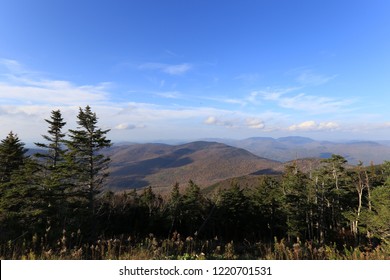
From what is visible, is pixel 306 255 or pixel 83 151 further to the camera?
pixel 83 151

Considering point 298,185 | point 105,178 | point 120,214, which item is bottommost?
point 120,214

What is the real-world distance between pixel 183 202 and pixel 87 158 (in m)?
17.3

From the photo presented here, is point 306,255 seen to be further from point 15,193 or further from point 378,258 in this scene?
point 15,193

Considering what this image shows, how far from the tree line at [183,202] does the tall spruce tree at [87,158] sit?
10 centimetres

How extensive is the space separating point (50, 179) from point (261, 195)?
31494 millimetres

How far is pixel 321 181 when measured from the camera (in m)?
34.5

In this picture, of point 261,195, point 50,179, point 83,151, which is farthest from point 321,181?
point 50,179

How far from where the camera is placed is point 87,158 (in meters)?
24.2

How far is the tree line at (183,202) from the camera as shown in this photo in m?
21.8

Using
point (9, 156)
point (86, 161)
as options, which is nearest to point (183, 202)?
point (86, 161)

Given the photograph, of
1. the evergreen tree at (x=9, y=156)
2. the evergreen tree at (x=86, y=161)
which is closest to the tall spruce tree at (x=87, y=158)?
the evergreen tree at (x=86, y=161)

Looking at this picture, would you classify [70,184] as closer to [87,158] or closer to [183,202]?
[87,158]
